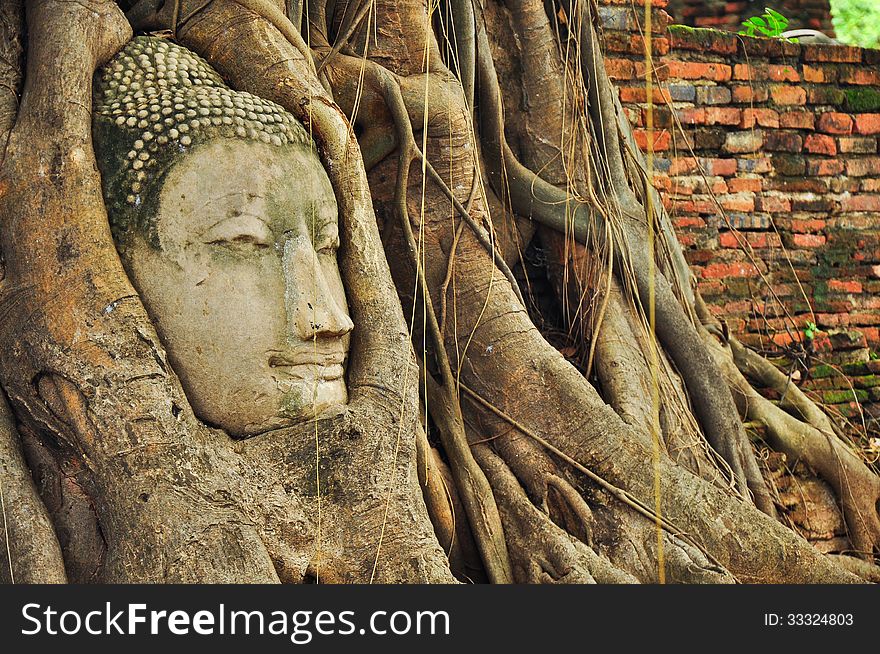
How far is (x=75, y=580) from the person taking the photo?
232 cm

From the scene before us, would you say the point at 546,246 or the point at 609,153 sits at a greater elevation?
the point at 609,153

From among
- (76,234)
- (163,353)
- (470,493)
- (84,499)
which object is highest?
(76,234)

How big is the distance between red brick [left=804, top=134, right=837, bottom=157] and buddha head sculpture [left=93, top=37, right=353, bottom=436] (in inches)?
134

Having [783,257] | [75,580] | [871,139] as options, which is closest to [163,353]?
[75,580]

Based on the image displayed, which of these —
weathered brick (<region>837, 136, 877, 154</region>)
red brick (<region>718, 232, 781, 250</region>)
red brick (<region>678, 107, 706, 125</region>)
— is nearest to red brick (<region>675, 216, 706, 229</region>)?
red brick (<region>718, 232, 781, 250</region>)

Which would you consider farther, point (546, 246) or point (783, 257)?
point (783, 257)

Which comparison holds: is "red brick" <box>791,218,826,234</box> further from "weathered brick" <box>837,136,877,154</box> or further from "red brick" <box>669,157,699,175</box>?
"red brick" <box>669,157,699,175</box>

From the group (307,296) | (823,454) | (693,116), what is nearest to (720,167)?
(693,116)

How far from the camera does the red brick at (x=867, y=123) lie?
17.1 feet

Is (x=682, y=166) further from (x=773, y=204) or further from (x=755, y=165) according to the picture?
(x=773, y=204)

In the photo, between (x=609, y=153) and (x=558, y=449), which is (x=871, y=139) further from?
(x=558, y=449)

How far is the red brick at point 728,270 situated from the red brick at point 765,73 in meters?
0.88

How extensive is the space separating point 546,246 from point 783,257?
1.82 metres

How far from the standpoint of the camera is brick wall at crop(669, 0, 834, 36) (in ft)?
29.9
